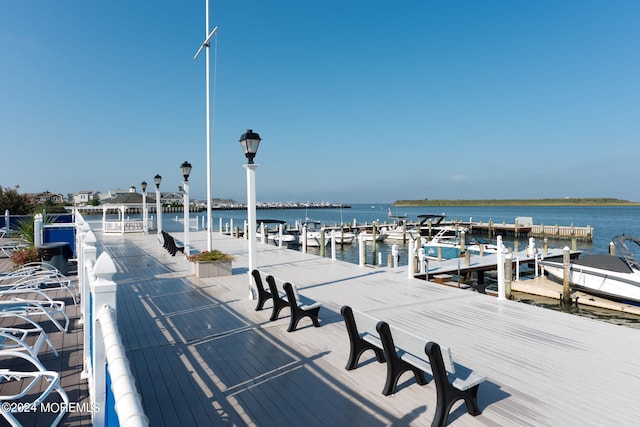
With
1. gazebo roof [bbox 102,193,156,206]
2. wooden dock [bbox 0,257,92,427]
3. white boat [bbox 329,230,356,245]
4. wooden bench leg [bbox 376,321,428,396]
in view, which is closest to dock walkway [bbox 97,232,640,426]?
wooden bench leg [bbox 376,321,428,396]

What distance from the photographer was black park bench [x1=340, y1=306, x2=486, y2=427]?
3.33 metres

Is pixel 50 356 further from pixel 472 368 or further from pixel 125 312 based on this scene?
pixel 472 368

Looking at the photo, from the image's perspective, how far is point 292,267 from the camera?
1191cm

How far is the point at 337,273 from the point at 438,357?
7553 millimetres

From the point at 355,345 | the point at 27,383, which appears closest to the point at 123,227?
the point at 27,383

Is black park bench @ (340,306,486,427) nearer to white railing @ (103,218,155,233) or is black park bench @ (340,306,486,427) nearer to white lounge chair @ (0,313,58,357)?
white lounge chair @ (0,313,58,357)

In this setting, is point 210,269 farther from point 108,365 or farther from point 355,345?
point 108,365

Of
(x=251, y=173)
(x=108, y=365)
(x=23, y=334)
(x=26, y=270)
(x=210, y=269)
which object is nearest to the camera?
(x=108, y=365)

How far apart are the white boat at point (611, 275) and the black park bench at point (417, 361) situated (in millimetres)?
12420

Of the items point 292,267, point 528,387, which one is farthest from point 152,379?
point 292,267

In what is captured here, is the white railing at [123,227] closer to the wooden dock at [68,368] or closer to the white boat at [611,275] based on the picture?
the wooden dock at [68,368]

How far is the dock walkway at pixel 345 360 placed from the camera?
361cm

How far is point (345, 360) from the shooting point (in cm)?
478

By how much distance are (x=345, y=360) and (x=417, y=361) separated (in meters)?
1.23
